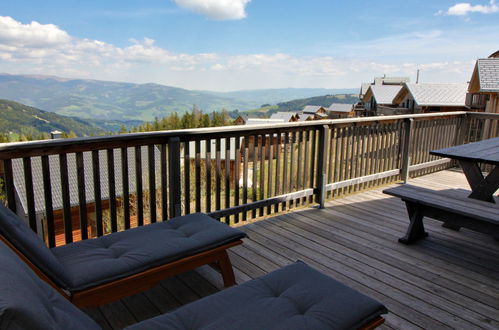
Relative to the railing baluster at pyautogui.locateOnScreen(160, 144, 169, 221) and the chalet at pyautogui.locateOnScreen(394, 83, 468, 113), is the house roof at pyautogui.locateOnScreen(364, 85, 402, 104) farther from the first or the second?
the railing baluster at pyautogui.locateOnScreen(160, 144, 169, 221)

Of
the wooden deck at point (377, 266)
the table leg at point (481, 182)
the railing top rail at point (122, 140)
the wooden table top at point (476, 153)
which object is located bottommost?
the wooden deck at point (377, 266)

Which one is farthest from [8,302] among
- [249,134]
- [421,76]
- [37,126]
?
[37,126]

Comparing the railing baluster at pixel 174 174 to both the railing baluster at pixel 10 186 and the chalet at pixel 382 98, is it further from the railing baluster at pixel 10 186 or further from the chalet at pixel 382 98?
the chalet at pixel 382 98

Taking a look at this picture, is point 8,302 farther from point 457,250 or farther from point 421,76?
point 421,76

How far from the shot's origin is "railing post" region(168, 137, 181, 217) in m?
2.99

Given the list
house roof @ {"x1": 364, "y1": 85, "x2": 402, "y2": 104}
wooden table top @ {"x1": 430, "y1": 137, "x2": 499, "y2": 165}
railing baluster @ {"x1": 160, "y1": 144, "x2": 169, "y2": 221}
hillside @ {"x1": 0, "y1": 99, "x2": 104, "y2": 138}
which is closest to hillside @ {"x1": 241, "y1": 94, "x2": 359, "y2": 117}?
hillside @ {"x1": 0, "y1": 99, "x2": 104, "y2": 138}

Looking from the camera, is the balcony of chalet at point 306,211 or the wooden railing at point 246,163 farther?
the wooden railing at point 246,163

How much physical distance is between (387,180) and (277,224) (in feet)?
7.89

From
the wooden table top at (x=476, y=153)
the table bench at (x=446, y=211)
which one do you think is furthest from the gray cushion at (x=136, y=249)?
the wooden table top at (x=476, y=153)

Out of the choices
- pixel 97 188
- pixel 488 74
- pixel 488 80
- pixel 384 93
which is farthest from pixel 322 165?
pixel 384 93

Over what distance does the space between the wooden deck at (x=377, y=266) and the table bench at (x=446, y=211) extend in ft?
0.80

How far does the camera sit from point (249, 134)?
3.47 m

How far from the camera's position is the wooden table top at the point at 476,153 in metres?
3.12

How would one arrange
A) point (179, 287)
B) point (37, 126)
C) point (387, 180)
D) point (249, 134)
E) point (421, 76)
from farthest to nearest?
1. point (37, 126)
2. point (421, 76)
3. point (387, 180)
4. point (249, 134)
5. point (179, 287)
